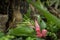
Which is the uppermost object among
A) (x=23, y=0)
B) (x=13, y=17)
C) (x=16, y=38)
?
(x=23, y=0)

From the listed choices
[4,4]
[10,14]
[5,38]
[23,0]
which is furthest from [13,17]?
[4,4]

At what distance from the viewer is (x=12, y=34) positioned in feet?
5.35

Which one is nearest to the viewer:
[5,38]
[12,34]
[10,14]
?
[5,38]

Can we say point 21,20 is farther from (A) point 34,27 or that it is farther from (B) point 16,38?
(B) point 16,38

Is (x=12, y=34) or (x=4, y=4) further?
(x=4, y=4)

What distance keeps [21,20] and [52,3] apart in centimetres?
89

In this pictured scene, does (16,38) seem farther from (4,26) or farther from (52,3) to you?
(52,3)

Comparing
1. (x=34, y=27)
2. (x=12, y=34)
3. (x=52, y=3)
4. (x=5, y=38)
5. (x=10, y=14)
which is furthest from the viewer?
(x=52, y=3)

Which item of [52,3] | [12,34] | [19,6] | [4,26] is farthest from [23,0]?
[52,3]

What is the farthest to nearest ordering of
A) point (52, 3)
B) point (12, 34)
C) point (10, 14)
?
point (52, 3)
point (10, 14)
point (12, 34)

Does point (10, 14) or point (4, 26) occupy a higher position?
point (10, 14)

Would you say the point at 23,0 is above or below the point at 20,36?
above

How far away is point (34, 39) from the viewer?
5.16 ft

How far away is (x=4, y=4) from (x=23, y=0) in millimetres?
466
